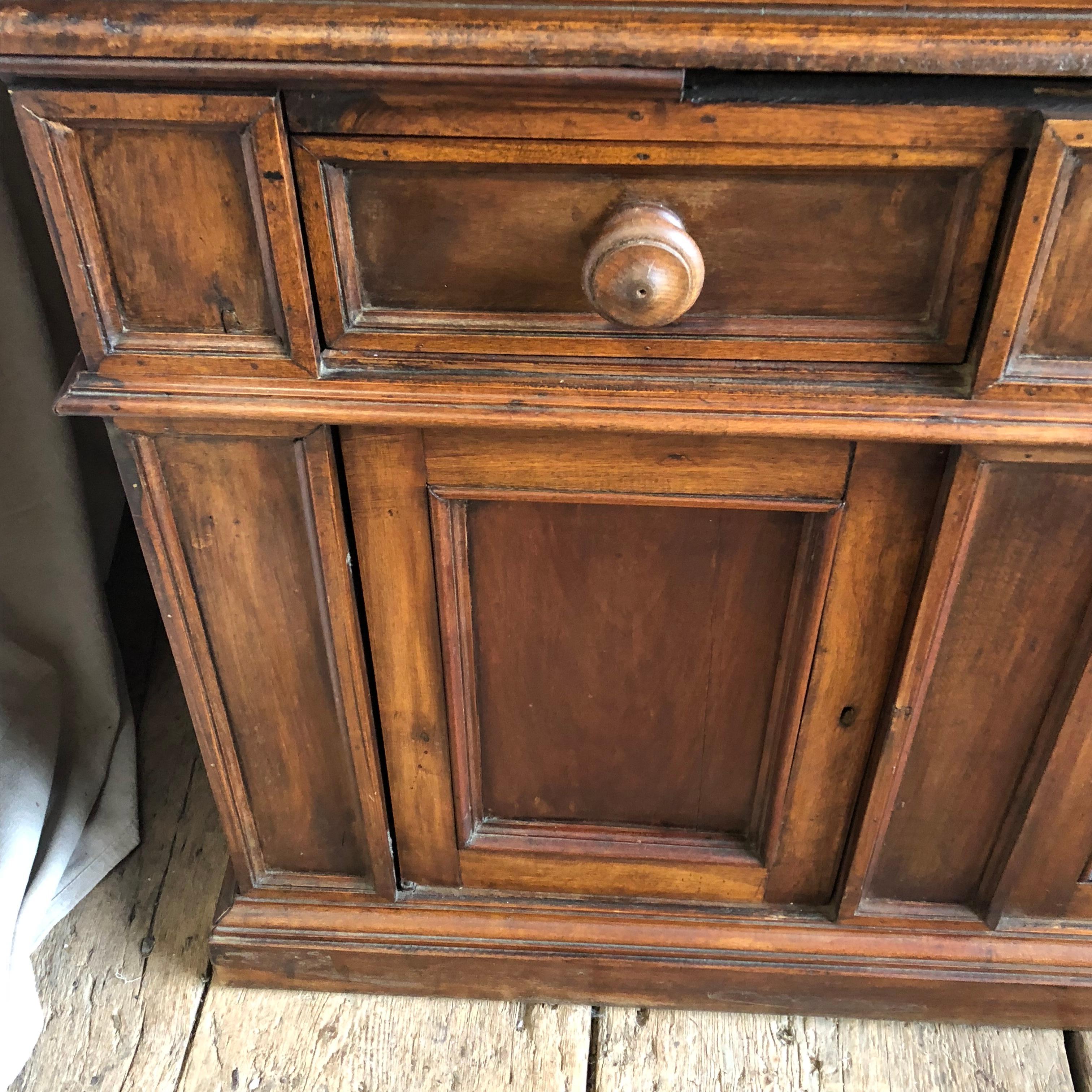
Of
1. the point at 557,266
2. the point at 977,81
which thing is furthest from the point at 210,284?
the point at 977,81

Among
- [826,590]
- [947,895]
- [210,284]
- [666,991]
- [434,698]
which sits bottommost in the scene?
[666,991]

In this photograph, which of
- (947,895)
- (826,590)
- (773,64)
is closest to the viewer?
(773,64)

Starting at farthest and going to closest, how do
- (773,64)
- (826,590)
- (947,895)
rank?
(947,895), (826,590), (773,64)

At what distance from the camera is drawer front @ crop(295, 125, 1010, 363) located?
1.82 feet

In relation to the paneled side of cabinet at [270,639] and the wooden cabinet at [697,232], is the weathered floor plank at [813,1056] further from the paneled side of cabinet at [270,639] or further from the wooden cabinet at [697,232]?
the wooden cabinet at [697,232]

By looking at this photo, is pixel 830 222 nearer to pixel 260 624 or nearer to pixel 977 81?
pixel 977 81

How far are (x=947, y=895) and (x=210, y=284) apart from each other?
76 centimetres

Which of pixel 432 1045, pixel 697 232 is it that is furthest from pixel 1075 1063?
pixel 697 232

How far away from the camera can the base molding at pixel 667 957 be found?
90 centimetres

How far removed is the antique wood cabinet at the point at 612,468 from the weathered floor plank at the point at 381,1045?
0.03 m

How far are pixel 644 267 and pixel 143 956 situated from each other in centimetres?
83

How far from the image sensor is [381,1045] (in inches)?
37.0

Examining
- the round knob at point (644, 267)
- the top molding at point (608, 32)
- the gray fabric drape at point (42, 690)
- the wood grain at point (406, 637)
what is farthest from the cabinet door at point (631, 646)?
the gray fabric drape at point (42, 690)

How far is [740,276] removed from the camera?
0.60 meters
